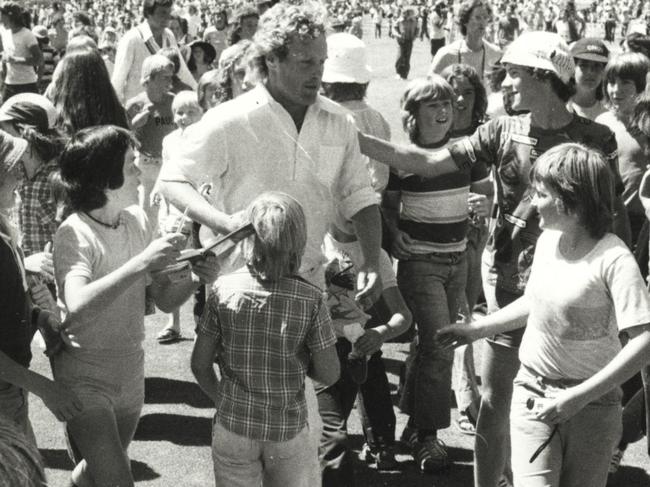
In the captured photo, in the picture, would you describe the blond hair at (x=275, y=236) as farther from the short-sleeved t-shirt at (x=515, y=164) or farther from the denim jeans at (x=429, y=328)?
the denim jeans at (x=429, y=328)

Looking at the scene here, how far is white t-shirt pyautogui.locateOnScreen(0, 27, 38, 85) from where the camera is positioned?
12.9 metres

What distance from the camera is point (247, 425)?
3633 mm

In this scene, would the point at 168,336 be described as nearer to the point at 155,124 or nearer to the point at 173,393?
the point at 173,393

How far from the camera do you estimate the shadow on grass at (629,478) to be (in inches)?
201

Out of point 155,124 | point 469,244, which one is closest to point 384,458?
point 469,244

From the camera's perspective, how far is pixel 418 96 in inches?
207

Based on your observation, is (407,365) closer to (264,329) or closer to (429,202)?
(429,202)

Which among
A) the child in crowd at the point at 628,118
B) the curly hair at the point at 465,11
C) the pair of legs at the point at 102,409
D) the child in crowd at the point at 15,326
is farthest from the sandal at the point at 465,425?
the curly hair at the point at 465,11

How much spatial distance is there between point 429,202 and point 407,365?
0.92 meters

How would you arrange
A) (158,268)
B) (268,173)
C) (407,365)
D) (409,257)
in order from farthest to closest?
(407,365) < (409,257) < (268,173) < (158,268)

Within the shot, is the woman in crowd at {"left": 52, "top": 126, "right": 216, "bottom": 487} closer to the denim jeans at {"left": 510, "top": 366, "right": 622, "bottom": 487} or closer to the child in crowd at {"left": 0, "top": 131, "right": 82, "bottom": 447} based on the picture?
the child in crowd at {"left": 0, "top": 131, "right": 82, "bottom": 447}

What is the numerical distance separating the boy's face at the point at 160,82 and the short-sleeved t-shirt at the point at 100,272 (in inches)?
155

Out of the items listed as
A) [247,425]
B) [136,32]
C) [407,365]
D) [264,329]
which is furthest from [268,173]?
[136,32]

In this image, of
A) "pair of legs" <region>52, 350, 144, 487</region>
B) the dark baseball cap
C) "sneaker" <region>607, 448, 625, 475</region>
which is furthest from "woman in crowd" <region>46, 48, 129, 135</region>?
the dark baseball cap
